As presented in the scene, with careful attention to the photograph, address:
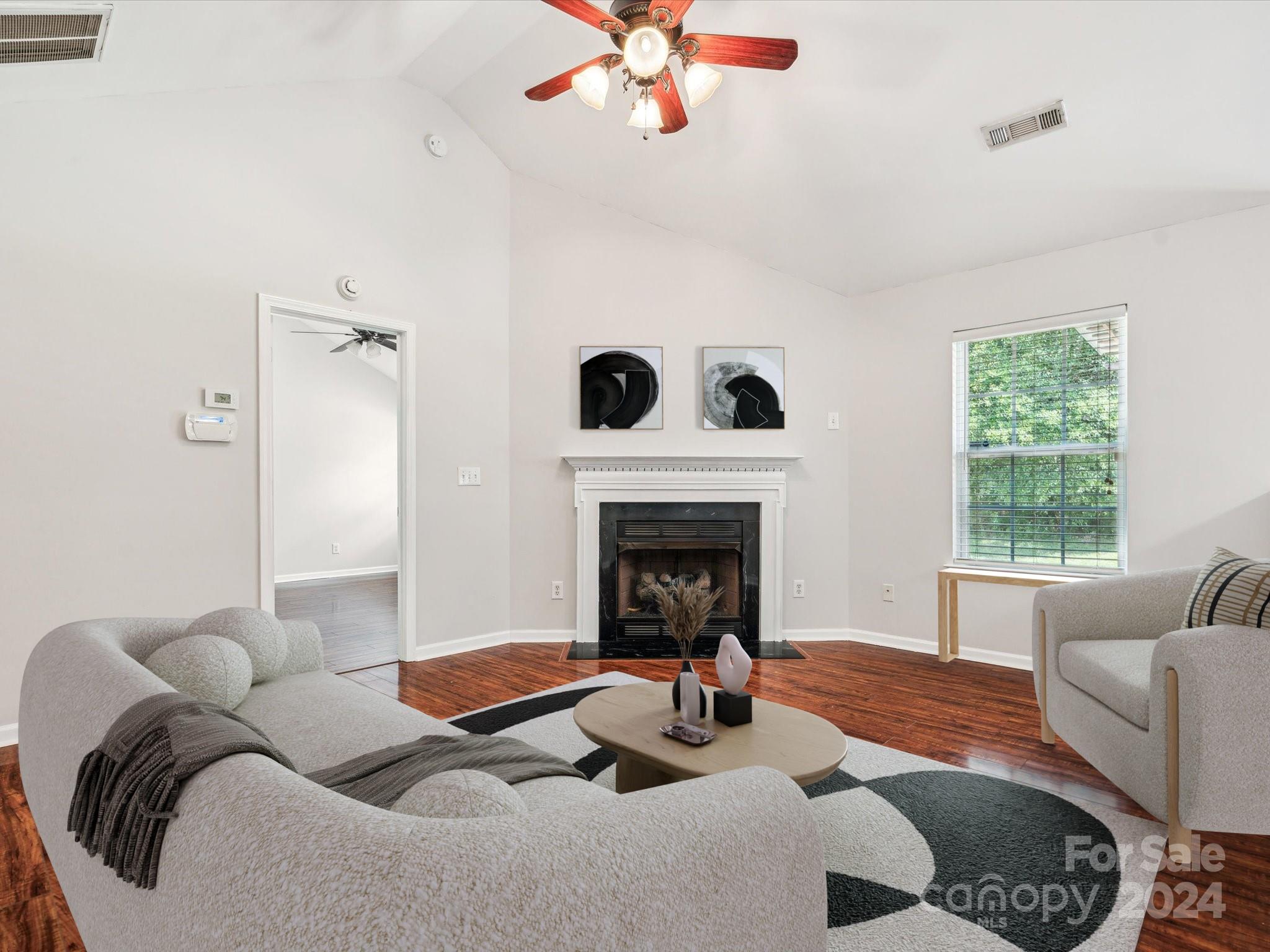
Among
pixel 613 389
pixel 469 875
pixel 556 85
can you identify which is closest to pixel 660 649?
pixel 613 389

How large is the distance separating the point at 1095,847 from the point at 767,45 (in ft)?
9.21

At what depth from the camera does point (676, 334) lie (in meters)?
4.65

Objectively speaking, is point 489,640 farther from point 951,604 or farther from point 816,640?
point 951,604

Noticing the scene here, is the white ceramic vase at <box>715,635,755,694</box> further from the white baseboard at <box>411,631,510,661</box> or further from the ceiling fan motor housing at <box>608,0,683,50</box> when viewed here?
the white baseboard at <box>411,631,510,661</box>

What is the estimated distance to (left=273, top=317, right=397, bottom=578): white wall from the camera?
292 inches

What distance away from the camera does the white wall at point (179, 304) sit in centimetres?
278

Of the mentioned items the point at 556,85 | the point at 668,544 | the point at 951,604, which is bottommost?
the point at 951,604

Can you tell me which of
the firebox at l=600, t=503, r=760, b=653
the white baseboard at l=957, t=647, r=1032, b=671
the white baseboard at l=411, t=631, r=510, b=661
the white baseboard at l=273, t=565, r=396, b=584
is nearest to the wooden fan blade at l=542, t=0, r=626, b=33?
the firebox at l=600, t=503, r=760, b=653

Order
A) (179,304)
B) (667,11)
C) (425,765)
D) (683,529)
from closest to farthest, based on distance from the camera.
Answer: (425,765) < (667,11) < (179,304) < (683,529)

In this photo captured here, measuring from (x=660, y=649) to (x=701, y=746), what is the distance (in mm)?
2503

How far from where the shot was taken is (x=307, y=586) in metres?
7.02

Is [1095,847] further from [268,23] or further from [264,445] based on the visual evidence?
[268,23]

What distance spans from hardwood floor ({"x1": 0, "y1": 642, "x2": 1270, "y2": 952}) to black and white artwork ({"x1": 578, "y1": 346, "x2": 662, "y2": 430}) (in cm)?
158

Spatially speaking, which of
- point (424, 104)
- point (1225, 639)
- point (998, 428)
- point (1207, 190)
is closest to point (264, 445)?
point (424, 104)
